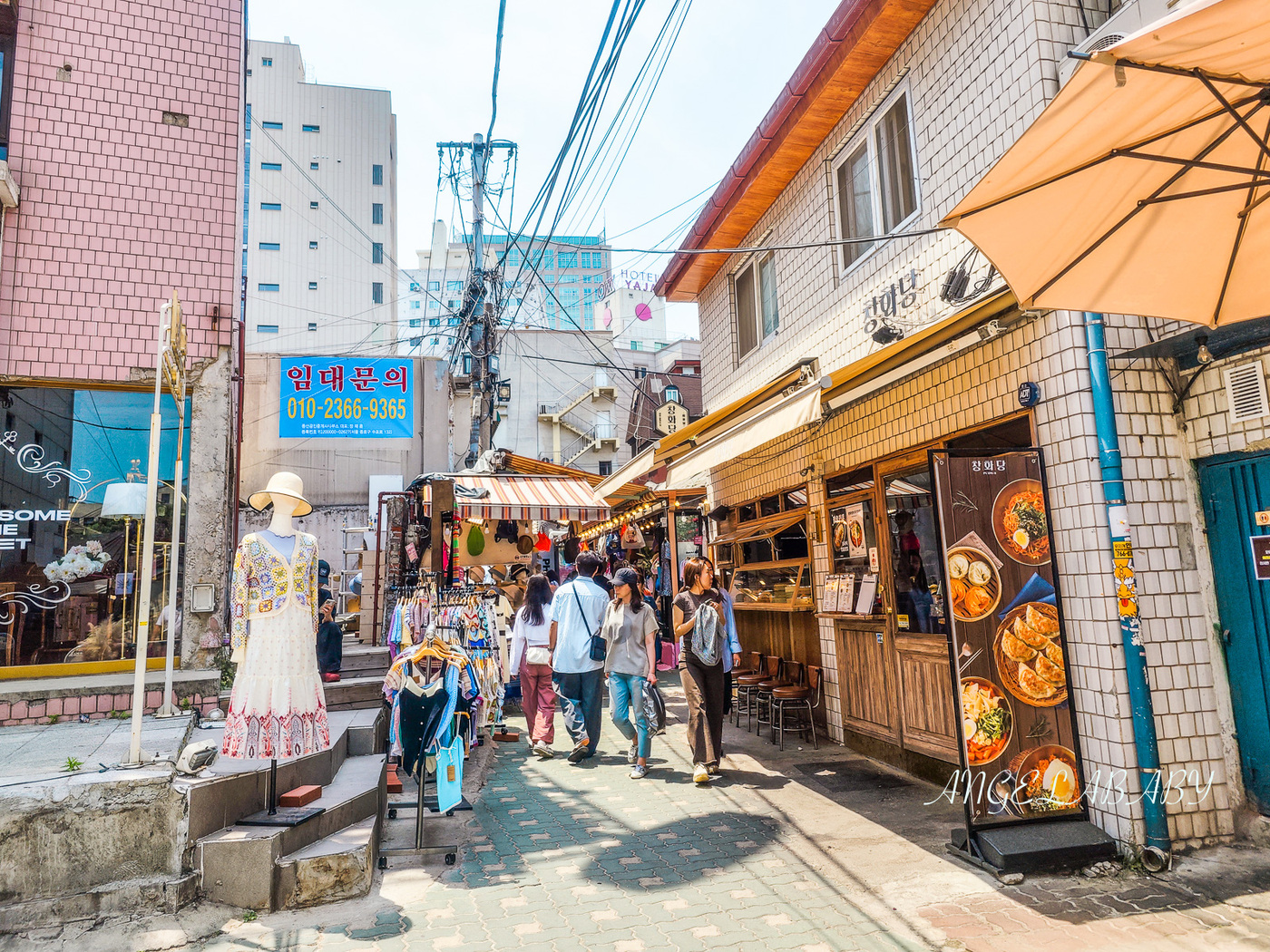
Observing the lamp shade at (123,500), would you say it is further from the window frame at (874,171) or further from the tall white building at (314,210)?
the tall white building at (314,210)

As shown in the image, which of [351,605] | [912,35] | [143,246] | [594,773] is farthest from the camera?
[351,605]

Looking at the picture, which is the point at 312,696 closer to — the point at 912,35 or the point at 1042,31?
the point at 1042,31

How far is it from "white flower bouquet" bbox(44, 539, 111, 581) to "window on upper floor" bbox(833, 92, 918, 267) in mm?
7856

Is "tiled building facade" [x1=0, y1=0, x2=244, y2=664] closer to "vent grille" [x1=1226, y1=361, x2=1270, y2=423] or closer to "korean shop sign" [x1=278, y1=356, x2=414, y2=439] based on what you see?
"vent grille" [x1=1226, y1=361, x2=1270, y2=423]

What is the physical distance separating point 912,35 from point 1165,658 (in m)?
5.42

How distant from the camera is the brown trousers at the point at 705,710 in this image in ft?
22.7

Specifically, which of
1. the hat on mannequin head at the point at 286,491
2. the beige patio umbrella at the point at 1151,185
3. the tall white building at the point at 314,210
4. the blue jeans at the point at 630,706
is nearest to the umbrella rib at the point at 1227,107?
the beige patio umbrella at the point at 1151,185

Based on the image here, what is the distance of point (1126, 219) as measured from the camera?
145 inches

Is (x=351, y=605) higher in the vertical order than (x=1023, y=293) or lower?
lower

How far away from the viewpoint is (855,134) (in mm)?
7672

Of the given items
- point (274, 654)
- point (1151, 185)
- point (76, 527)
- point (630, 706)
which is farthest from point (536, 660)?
point (1151, 185)

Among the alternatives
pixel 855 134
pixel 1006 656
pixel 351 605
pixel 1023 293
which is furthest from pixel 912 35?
pixel 351 605

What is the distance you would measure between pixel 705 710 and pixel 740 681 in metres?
2.56

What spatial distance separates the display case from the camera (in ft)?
29.4
